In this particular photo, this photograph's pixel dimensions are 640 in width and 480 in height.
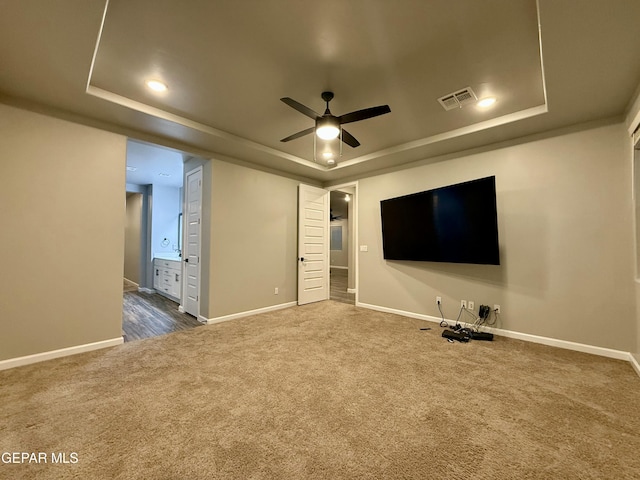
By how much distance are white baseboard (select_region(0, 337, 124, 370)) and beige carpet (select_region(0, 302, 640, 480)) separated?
0.14 metres

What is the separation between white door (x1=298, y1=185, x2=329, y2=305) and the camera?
521cm

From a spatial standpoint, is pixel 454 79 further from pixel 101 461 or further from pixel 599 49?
pixel 101 461

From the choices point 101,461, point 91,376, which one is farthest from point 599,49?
point 91,376

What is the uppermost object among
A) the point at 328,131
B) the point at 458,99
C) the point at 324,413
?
the point at 458,99

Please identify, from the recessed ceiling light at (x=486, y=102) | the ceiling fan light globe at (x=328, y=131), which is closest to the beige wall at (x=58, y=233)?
the ceiling fan light globe at (x=328, y=131)

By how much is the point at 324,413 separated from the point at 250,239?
3154 mm

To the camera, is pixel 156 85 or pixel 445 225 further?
pixel 445 225

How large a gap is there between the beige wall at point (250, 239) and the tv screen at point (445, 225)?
185 cm

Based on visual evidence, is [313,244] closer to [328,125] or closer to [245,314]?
[245,314]

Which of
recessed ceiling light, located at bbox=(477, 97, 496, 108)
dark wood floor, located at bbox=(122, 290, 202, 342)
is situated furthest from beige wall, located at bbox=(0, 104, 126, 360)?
recessed ceiling light, located at bbox=(477, 97, 496, 108)

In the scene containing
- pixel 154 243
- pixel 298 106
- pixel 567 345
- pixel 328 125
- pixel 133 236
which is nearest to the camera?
pixel 298 106

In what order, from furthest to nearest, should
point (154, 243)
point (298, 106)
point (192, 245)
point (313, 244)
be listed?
point (154, 243) → point (313, 244) → point (192, 245) → point (298, 106)

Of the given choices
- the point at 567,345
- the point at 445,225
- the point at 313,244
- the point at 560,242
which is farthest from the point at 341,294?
the point at 560,242

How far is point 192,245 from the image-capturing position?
176 inches
